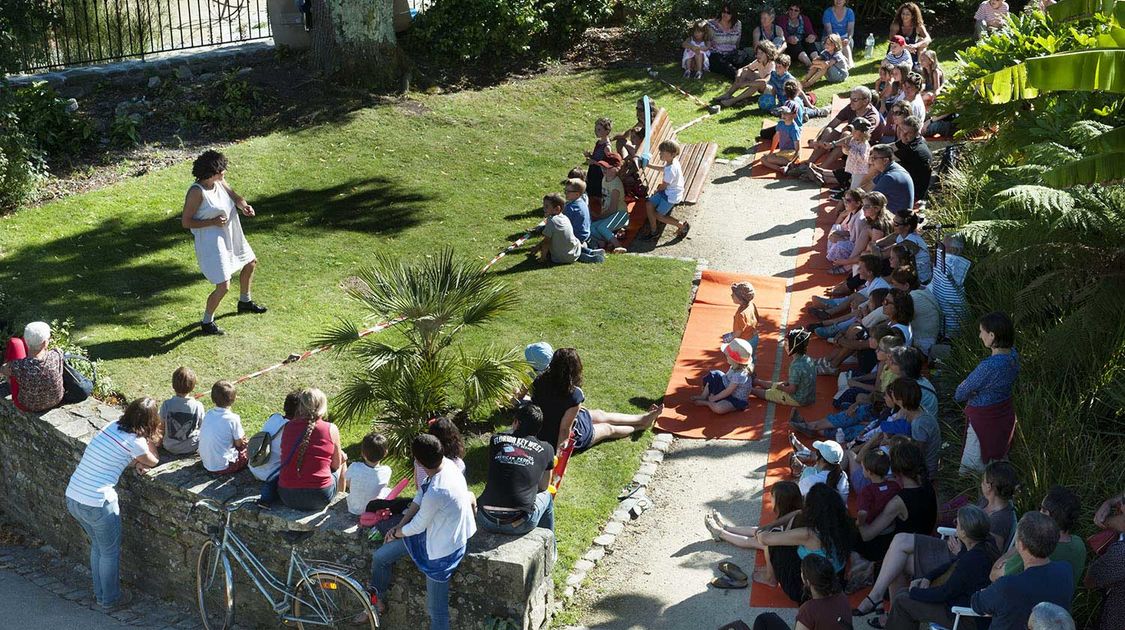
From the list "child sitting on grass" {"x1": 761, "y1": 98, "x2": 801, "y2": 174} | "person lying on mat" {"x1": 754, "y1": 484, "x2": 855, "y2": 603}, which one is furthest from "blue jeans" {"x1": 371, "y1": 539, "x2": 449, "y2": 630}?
"child sitting on grass" {"x1": 761, "y1": 98, "x2": 801, "y2": 174}

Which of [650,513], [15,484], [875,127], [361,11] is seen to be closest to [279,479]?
[650,513]

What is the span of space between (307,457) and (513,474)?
1.54m

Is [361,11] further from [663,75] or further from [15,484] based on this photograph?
[15,484]

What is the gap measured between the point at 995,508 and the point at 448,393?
4750 millimetres

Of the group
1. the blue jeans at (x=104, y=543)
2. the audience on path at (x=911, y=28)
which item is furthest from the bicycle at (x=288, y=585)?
the audience on path at (x=911, y=28)

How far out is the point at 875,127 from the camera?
15.6 m

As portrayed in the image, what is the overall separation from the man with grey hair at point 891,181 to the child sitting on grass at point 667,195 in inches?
91.3

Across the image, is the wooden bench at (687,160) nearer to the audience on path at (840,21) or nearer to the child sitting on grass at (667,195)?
the child sitting on grass at (667,195)

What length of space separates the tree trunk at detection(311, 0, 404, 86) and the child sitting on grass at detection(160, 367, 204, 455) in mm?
10168

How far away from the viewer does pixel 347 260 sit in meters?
13.8

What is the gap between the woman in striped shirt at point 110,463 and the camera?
9055 millimetres

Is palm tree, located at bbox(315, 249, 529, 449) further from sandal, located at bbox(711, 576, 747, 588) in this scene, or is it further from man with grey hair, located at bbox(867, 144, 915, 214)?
man with grey hair, located at bbox(867, 144, 915, 214)

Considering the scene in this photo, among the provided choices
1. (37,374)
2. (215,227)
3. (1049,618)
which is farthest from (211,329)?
(1049,618)

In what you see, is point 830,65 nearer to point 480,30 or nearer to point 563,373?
point 480,30
